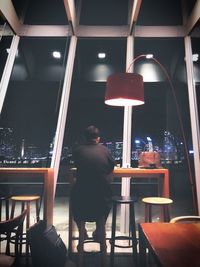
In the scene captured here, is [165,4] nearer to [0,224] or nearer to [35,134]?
[35,134]

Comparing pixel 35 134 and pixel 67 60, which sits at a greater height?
pixel 67 60

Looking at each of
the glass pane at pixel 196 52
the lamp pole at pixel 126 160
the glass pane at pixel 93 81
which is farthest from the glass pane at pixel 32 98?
the glass pane at pixel 196 52

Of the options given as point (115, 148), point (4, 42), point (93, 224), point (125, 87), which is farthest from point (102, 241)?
point (4, 42)

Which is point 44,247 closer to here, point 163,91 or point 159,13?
point 163,91

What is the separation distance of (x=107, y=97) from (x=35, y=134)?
6.73ft

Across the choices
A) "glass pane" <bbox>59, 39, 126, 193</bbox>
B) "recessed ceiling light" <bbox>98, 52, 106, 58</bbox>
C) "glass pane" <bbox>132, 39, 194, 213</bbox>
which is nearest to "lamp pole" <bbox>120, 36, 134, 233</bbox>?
"glass pane" <bbox>132, 39, 194, 213</bbox>

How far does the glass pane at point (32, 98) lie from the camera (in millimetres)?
4391

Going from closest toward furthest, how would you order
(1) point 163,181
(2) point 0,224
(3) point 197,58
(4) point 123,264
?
(2) point 0,224 < (4) point 123,264 < (1) point 163,181 < (3) point 197,58

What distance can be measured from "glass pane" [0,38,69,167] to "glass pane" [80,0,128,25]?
66 cm

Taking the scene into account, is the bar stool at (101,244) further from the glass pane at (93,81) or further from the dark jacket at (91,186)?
the glass pane at (93,81)

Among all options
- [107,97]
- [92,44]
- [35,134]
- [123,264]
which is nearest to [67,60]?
[92,44]

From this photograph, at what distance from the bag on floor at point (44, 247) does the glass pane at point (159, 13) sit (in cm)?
407

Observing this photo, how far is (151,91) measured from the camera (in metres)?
4.84

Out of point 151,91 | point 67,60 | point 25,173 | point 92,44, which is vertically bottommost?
point 25,173
